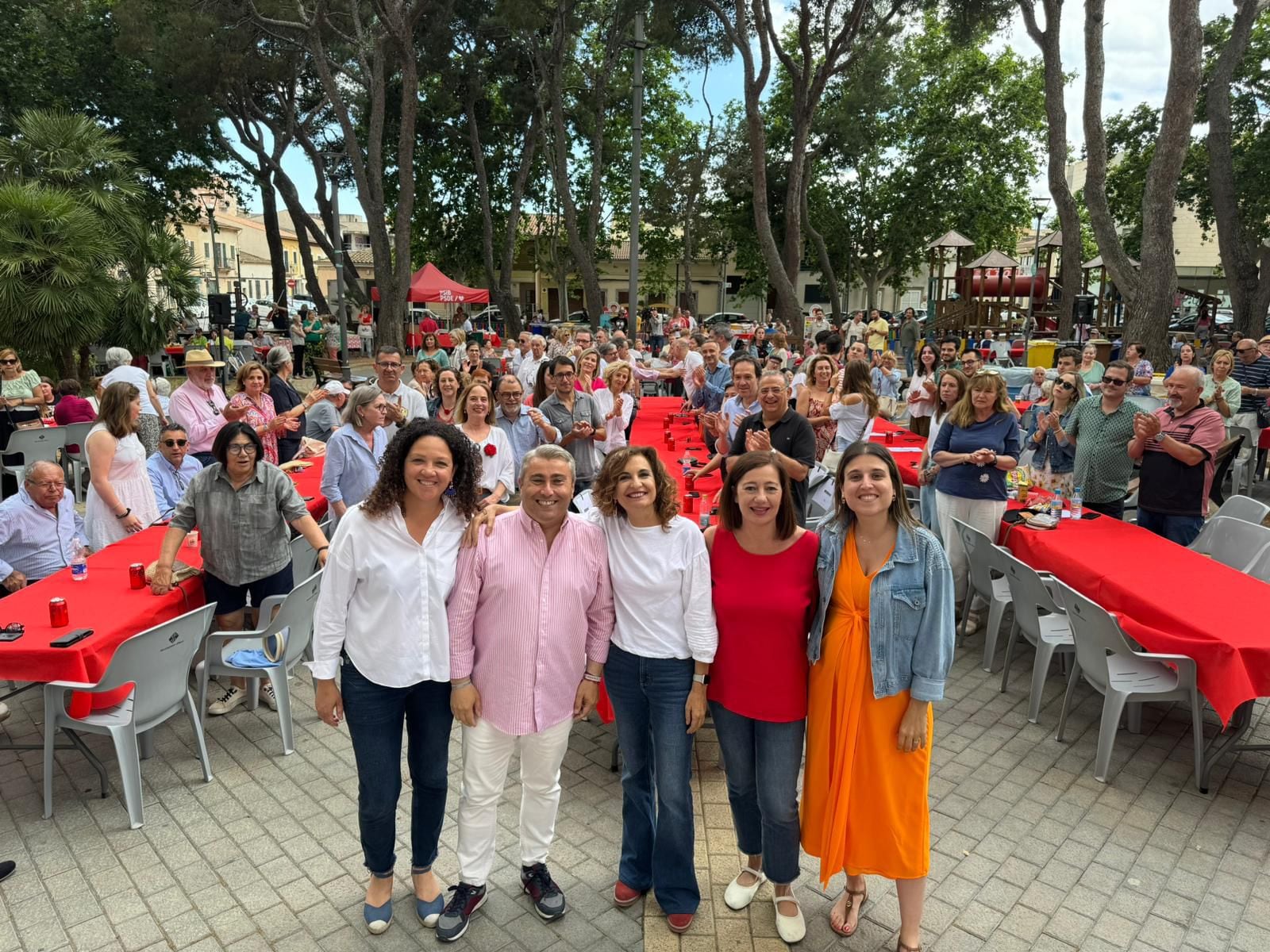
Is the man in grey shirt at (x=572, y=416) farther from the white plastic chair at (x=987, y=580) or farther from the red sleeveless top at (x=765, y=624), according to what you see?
the red sleeveless top at (x=765, y=624)

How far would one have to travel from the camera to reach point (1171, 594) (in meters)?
4.49

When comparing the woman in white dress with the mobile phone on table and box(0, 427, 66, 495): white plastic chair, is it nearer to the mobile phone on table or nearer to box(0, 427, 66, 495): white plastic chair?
the mobile phone on table

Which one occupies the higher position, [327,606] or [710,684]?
[327,606]

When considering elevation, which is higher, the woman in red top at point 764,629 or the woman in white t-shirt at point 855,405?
the woman in white t-shirt at point 855,405

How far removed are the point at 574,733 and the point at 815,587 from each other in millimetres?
2353

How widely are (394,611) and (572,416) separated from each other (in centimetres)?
393

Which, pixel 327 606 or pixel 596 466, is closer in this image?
pixel 327 606

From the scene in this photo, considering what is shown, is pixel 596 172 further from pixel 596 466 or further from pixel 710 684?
pixel 710 684

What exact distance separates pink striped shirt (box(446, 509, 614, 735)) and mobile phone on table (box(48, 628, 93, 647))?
83.9 inches

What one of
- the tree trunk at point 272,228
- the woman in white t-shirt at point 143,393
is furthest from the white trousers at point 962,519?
the tree trunk at point 272,228

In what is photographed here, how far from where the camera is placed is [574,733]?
4727 mm

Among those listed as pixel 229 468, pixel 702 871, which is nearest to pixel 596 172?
pixel 229 468

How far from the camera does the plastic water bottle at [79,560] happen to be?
184 inches

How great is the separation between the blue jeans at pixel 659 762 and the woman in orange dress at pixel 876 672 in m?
0.48
